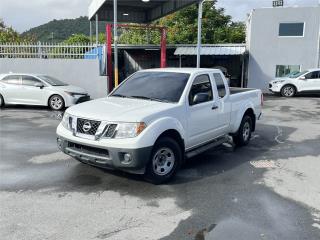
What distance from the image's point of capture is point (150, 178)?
18.6ft

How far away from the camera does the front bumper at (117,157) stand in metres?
5.29

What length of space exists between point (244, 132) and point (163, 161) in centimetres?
327

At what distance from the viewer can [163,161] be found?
231 inches

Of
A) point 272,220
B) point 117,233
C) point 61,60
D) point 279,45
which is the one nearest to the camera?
point 117,233

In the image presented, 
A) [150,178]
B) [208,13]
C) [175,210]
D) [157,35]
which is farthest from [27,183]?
[208,13]

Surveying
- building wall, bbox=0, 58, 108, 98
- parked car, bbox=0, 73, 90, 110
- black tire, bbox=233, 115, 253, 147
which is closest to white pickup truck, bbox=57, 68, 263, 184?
black tire, bbox=233, 115, 253, 147

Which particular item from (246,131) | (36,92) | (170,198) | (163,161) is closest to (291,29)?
(36,92)

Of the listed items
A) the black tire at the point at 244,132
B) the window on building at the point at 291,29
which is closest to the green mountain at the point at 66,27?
the window on building at the point at 291,29

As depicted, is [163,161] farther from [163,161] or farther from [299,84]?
[299,84]

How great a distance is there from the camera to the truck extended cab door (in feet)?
21.0

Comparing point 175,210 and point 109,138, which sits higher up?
point 109,138

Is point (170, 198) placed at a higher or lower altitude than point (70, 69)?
lower

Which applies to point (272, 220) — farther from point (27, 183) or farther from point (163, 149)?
point (27, 183)

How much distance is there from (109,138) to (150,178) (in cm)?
92
